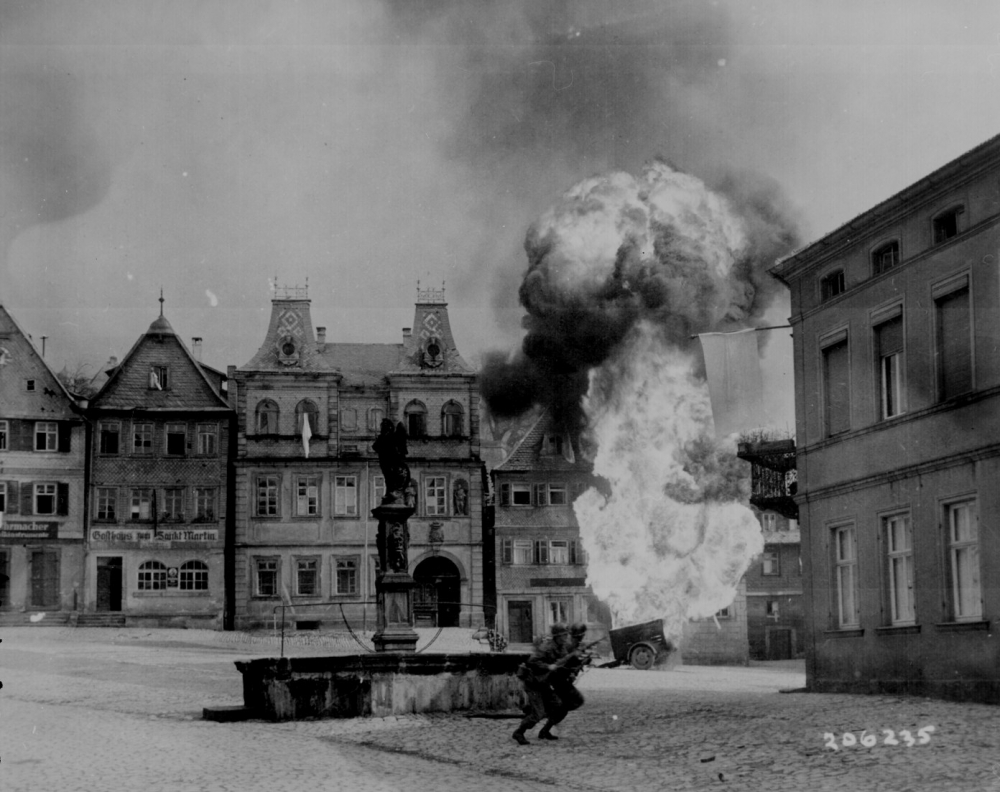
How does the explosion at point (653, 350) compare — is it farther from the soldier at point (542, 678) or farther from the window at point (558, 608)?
the soldier at point (542, 678)

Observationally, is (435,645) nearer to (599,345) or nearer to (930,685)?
(599,345)

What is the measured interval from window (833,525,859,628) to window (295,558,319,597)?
35508mm

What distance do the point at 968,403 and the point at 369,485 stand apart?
1594 inches

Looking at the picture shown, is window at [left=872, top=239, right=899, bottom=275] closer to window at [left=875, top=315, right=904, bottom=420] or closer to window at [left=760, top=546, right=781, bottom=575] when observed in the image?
window at [left=875, top=315, right=904, bottom=420]

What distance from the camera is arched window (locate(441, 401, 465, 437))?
59031 mm

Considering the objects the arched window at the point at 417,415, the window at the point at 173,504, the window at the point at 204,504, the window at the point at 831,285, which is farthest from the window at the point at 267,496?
the window at the point at 831,285

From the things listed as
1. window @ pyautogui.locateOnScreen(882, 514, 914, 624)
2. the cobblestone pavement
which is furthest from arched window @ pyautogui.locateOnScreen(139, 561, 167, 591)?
window @ pyautogui.locateOnScreen(882, 514, 914, 624)

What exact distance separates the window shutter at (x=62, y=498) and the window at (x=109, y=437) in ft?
6.55

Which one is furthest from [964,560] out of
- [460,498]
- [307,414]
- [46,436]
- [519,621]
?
[46,436]

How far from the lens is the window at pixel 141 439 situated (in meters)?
57.0

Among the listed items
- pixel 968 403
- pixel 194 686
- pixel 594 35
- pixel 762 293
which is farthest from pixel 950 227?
pixel 762 293

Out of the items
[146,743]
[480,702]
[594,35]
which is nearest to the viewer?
[146,743]

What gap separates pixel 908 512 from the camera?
21875 millimetres

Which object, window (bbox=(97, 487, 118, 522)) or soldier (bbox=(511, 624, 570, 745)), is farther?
window (bbox=(97, 487, 118, 522))
